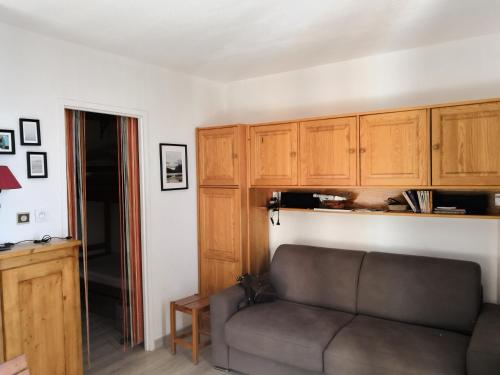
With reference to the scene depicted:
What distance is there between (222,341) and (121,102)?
2.18m

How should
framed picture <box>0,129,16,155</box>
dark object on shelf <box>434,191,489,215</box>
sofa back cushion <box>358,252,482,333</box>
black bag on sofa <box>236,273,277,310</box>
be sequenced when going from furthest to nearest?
1. black bag on sofa <box>236,273,277,310</box>
2. dark object on shelf <box>434,191,489,215</box>
3. sofa back cushion <box>358,252,482,333</box>
4. framed picture <box>0,129,16,155</box>

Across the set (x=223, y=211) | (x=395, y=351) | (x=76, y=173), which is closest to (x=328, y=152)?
(x=223, y=211)

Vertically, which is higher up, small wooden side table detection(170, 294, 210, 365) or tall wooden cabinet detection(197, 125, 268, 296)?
tall wooden cabinet detection(197, 125, 268, 296)

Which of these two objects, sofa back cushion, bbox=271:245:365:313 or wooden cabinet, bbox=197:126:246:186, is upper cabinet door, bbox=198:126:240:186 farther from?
sofa back cushion, bbox=271:245:365:313

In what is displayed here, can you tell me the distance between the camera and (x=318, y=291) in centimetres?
335

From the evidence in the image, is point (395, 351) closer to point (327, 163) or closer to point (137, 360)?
point (327, 163)

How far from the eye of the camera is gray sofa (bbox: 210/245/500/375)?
95.3 inches

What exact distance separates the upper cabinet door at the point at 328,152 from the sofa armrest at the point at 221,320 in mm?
1217

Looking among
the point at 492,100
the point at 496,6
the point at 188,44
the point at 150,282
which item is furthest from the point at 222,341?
the point at 496,6

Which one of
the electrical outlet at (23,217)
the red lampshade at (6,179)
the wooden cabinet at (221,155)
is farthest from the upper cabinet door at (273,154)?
the red lampshade at (6,179)

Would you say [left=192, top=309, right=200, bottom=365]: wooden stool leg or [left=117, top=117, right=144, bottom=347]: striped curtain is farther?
[left=117, top=117, right=144, bottom=347]: striped curtain

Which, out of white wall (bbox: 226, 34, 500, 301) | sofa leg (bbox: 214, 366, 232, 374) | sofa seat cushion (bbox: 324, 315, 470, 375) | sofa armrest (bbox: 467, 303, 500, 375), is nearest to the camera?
sofa armrest (bbox: 467, 303, 500, 375)

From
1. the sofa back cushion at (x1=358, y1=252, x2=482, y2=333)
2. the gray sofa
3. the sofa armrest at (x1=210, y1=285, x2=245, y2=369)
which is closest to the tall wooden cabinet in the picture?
the gray sofa

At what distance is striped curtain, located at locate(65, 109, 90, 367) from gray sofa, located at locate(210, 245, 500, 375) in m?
1.24
